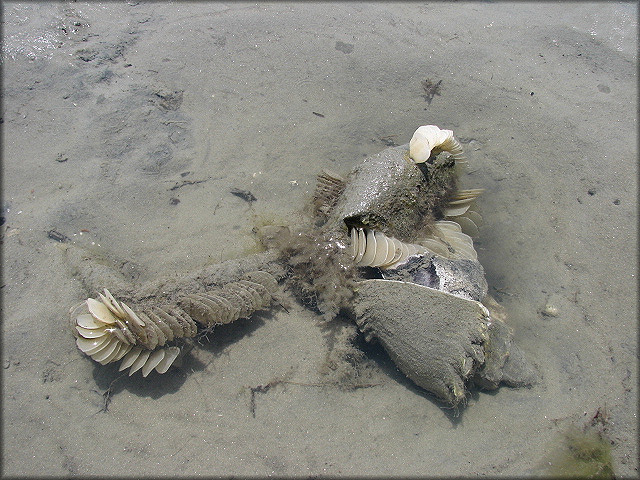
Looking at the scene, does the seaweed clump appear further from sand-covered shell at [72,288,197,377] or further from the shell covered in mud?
sand-covered shell at [72,288,197,377]

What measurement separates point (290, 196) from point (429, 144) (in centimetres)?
225

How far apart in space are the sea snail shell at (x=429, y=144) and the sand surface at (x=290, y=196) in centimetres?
139

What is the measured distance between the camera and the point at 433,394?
460cm

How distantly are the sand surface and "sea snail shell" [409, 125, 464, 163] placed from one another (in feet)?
4.55

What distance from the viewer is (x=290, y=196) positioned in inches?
239

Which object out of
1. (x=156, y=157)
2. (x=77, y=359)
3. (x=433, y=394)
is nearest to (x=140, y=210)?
(x=156, y=157)

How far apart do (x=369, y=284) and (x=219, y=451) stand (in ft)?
8.25

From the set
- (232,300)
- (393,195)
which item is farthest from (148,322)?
(393,195)

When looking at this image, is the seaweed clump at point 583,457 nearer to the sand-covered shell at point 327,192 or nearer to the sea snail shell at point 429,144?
the sea snail shell at point 429,144

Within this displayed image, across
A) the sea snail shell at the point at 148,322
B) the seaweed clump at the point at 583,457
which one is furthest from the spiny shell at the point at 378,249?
the seaweed clump at the point at 583,457

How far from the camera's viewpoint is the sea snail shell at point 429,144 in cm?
496

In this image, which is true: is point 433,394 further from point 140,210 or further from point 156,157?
point 156,157

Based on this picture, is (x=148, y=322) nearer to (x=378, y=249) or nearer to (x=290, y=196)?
(x=378, y=249)

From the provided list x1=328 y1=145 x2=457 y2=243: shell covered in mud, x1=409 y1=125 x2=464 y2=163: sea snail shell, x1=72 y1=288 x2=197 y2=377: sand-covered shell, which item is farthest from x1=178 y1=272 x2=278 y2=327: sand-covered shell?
x1=409 y1=125 x2=464 y2=163: sea snail shell
